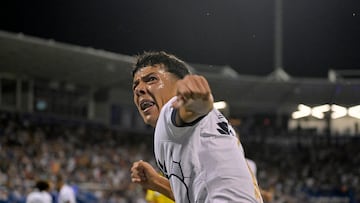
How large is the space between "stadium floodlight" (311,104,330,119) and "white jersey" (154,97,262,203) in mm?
28145

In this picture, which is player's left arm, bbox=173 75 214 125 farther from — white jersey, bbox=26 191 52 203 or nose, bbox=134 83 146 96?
white jersey, bbox=26 191 52 203

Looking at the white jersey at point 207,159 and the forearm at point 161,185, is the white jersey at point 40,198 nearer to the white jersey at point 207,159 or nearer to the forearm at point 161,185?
the forearm at point 161,185

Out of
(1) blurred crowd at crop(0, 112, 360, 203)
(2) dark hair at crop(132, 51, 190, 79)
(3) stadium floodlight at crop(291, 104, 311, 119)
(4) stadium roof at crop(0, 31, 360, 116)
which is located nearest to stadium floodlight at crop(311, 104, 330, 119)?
(4) stadium roof at crop(0, 31, 360, 116)

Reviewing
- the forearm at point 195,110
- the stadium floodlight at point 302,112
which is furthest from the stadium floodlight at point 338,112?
the forearm at point 195,110

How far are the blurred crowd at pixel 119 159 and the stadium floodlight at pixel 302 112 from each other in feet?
4.20

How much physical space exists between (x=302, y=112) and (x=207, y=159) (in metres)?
30.7

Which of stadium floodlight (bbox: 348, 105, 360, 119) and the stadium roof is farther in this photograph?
stadium floodlight (bbox: 348, 105, 360, 119)

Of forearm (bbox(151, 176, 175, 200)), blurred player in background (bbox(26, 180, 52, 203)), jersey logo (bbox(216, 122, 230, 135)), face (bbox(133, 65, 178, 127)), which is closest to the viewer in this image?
jersey logo (bbox(216, 122, 230, 135))

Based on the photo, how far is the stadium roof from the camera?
23.0 metres

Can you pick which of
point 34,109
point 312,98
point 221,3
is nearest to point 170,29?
point 221,3

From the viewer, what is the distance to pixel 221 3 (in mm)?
9984

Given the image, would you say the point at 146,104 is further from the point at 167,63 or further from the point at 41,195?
the point at 41,195

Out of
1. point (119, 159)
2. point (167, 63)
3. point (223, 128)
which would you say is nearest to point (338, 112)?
point (119, 159)

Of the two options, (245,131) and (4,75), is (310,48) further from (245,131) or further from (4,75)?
(4,75)
